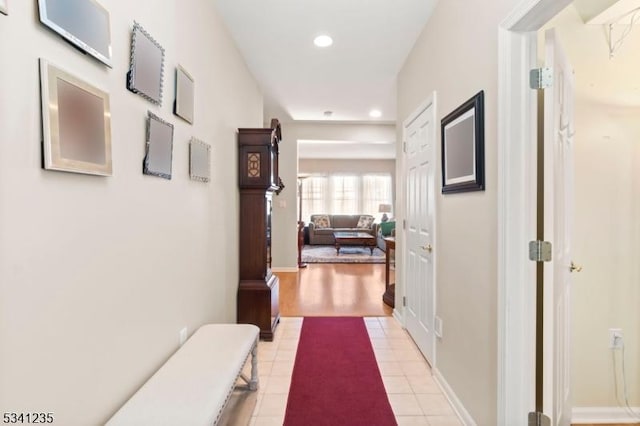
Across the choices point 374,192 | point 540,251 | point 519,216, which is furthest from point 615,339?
point 374,192

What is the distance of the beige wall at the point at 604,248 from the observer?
6.15ft

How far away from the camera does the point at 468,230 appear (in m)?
1.81

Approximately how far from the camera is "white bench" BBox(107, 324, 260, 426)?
113cm

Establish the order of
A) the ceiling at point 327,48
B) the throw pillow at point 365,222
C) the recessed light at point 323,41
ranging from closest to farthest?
the ceiling at point 327,48 < the recessed light at point 323,41 < the throw pillow at point 365,222

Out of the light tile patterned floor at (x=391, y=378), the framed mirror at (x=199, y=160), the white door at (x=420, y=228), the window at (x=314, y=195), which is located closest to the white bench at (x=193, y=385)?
the light tile patterned floor at (x=391, y=378)

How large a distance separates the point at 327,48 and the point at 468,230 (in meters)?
2.16

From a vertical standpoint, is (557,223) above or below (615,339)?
above

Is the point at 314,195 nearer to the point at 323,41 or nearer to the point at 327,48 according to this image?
the point at 327,48

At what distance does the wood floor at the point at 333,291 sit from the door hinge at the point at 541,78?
9.36 feet

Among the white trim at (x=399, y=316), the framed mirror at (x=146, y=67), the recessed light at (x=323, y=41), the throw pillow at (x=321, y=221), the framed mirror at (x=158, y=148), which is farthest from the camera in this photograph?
the throw pillow at (x=321, y=221)

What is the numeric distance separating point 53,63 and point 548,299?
197 centimetres

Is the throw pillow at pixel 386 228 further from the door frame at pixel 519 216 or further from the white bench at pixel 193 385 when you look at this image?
the door frame at pixel 519 216

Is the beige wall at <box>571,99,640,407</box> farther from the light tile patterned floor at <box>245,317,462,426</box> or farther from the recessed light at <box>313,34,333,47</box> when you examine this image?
the recessed light at <box>313,34,333,47</box>

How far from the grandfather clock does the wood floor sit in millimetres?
781
